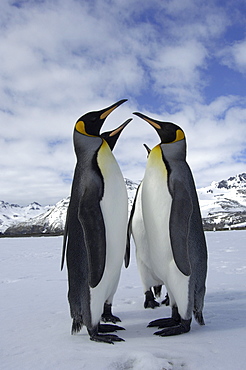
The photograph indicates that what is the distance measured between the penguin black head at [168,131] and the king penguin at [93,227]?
0.41 m

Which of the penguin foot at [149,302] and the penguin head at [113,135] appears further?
the penguin foot at [149,302]

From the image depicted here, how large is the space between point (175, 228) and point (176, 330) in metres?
0.76

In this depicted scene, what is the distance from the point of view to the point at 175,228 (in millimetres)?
2615

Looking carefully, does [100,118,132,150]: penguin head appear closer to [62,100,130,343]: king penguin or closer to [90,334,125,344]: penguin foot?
[62,100,130,343]: king penguin

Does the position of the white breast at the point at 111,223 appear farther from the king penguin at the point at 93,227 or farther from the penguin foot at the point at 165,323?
the penguin foot at the point at 165,323

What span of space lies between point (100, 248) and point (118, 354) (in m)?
0.74

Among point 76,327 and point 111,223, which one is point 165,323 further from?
point 111,223

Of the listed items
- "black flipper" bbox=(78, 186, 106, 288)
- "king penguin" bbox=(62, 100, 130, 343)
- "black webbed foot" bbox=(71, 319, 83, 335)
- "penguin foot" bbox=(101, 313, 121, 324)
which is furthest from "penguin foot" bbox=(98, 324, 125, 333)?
"black flipper" bbox=(78, 186, 106, 288)

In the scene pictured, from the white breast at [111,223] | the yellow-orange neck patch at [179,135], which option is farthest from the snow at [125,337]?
the yellow-orange neck patch at [179,135]

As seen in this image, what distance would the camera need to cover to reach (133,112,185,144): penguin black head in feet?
9.77

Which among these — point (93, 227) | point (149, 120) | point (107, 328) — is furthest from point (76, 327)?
point (149, 120)

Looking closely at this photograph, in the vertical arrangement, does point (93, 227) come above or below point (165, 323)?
above

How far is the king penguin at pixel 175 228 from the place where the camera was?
259cm

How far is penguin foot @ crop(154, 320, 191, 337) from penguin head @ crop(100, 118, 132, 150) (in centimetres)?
169
